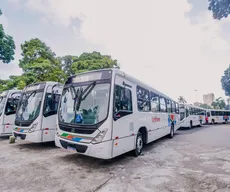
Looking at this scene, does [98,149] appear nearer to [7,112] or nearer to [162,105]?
[162,105]

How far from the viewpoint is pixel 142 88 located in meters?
6.99

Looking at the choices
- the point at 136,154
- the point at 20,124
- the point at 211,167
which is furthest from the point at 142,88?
the point at 20,124

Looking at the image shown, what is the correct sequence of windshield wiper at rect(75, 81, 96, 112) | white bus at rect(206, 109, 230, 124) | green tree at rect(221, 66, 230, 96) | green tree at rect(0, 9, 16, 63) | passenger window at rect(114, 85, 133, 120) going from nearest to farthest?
passenger window at rect(114, 85, 133, 120) < windshield wiper at rect(75, 81, 96, 112) < green tree at rect(0, 9, 16, 63) < white bus at rect(206, 109, 230, 124) < green tree at rect(221, 66, 230, 96)

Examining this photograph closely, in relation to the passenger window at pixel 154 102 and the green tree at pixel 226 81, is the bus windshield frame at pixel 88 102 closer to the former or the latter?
the passenger window at pixel 154 102

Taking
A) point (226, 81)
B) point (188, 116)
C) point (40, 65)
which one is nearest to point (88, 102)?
point (40, 65)

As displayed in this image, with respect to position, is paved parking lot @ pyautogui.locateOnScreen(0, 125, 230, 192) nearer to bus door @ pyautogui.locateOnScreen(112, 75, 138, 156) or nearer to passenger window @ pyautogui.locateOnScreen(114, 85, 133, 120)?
bus door @ pyautogui.locateOnScreen(112, 75, 138, 156)

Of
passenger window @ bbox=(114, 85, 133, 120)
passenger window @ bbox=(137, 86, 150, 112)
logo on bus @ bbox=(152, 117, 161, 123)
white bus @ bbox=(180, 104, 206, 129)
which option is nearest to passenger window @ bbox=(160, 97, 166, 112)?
logo on bus @ bbox=(152, 117, 161, 123)

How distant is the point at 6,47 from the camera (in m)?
14.9

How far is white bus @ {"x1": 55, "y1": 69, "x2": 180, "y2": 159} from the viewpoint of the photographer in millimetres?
4496

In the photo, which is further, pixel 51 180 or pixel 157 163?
pixel 157 163

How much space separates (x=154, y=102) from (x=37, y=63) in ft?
42.0

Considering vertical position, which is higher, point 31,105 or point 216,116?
point 31,105

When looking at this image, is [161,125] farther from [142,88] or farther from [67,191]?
[67,191]

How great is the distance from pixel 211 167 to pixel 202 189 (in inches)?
71.1
